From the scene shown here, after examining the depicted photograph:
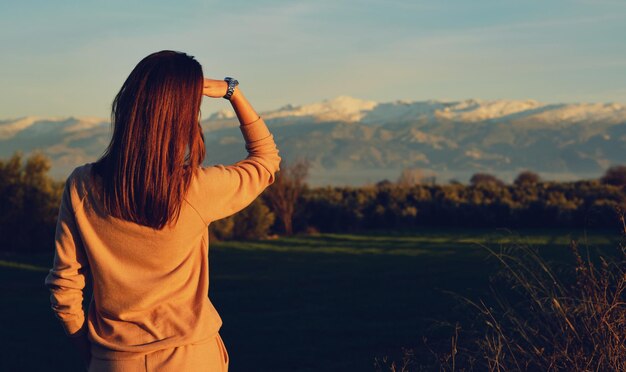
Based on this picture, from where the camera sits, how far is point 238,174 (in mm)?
2395

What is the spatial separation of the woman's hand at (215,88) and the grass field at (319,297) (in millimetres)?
2907

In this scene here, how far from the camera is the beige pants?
2256mm

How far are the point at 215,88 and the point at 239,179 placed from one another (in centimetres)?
29

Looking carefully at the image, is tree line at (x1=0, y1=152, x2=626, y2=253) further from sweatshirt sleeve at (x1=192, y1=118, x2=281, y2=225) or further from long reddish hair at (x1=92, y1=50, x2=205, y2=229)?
long reddish hair at (x1=92, y1=50, x2=205, y2=229)

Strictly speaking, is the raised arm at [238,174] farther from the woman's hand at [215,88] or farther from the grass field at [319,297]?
the grass field at [319,297]

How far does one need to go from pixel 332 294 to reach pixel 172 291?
30.6ft

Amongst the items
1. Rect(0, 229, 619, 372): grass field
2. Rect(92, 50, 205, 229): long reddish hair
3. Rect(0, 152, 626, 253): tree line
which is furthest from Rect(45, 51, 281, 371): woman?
Rect(0, 152, 626, 253): tree line

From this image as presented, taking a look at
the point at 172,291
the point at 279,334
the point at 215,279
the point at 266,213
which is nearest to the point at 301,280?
the point at 215,279

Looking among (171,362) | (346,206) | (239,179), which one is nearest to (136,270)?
(171,362)

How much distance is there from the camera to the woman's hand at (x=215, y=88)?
2.41 meters

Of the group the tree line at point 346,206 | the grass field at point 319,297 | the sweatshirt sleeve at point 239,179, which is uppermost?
the sweatshirt sleeve at point 239,179

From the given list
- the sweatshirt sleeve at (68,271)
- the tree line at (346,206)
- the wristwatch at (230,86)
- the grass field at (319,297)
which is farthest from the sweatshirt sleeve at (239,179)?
the tree line at (346,206)

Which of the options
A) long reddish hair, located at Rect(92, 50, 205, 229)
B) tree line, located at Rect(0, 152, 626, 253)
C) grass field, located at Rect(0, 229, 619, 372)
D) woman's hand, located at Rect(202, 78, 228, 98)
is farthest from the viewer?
tree line, located at Rect(0, 152, 626, 253)

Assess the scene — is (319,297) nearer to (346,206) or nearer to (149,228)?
(149,228)
